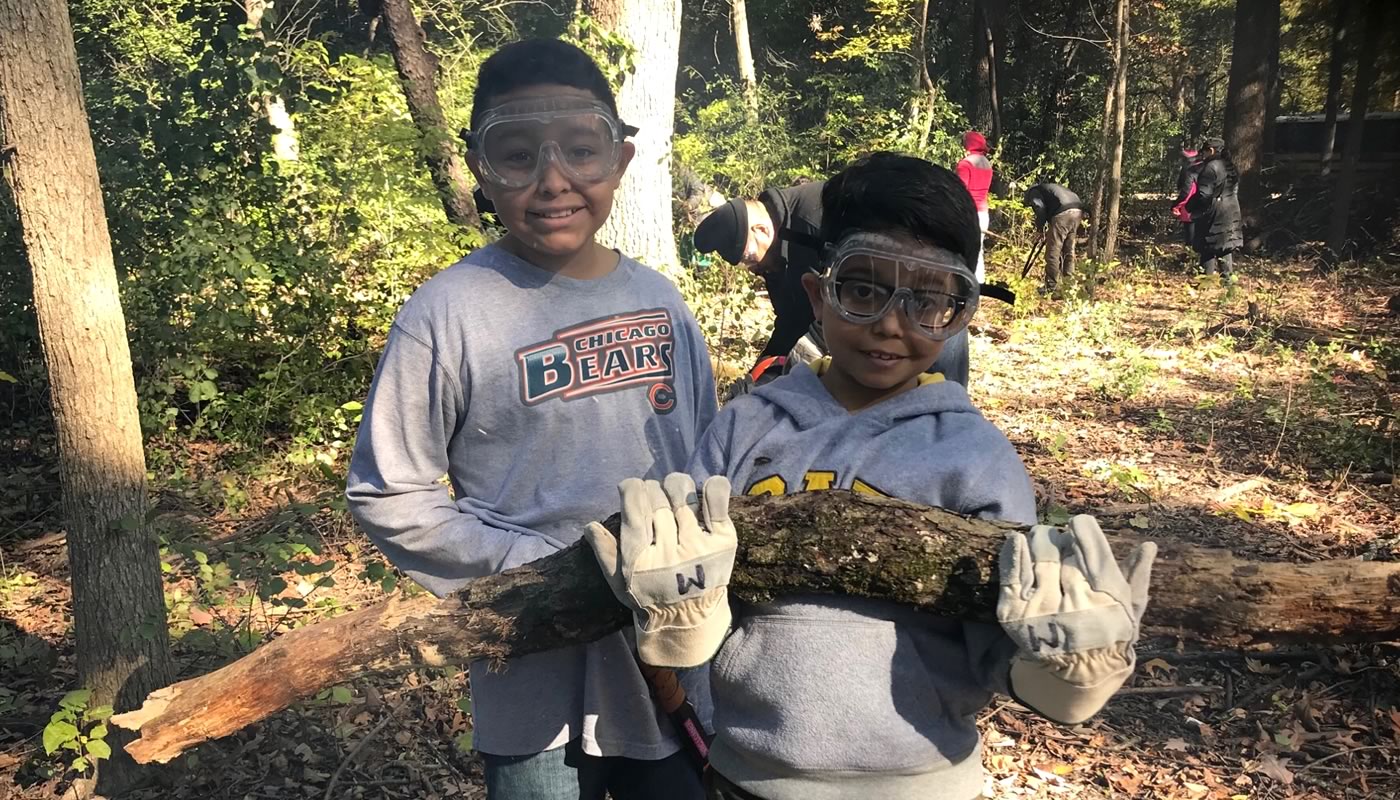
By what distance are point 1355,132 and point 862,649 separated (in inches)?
688

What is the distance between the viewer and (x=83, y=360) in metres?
3.22

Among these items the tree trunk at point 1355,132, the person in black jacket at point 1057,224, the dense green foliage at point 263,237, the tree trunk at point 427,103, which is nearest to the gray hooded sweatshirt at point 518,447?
the dense green foliage at point 263,237

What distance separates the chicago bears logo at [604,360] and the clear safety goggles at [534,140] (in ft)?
1.01

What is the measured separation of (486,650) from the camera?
1.70m

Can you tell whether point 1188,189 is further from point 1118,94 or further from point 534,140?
point 534,140

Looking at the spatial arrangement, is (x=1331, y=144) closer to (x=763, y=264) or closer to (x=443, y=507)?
(x=763, y=264)

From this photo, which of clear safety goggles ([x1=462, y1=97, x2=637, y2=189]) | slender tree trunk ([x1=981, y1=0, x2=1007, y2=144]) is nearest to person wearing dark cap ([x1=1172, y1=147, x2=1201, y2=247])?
slender tree trunk ([x1=981, y1=0, x2=1007, y2=144])

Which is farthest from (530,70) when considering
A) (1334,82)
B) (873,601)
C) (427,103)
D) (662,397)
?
(1334,82)

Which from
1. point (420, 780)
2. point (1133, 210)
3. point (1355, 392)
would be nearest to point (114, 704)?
point (420, 780)

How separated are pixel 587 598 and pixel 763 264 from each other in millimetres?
3373

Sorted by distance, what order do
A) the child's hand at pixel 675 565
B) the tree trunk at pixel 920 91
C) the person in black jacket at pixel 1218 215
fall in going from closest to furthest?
1. the child's hand at pixel 675 565
2. the person in black jacket at pixel 1218 215
3. the tree trunk at pixel 920 91

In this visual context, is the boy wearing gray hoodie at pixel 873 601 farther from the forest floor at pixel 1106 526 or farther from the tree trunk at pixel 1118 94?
the tree trunk at pixel 1118 94

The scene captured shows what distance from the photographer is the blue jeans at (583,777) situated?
1.84m

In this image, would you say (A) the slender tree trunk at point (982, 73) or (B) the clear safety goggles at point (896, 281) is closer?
(B) the clear safety goggles at point (896, 281)
